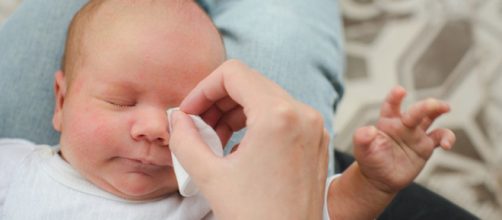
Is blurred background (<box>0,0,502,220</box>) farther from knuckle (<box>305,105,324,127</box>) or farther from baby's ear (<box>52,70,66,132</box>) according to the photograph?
knuckle (<box>305,105,324,127</box>)

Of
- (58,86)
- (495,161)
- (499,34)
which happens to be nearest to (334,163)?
(58,86)

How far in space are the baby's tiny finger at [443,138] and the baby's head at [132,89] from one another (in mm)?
324

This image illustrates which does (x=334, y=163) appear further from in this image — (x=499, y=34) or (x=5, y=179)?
(x=499, y=34)

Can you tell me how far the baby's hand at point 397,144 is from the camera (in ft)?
2.43

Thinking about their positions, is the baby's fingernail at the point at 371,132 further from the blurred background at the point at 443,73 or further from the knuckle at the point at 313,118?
the blurred background at the point at 443,73

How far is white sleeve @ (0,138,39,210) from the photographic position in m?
0.86

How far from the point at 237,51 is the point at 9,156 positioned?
449 mm

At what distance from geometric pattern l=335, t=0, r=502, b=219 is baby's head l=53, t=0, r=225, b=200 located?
904 mm

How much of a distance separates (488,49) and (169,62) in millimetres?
1297

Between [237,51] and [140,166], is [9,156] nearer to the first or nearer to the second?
[140,166]

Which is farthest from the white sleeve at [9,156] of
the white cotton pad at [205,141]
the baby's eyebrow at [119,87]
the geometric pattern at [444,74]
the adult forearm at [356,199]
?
the geometric pattern at [444,74]

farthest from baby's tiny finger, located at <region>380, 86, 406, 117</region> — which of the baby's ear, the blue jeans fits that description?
the baby's ear

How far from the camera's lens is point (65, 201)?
806mm

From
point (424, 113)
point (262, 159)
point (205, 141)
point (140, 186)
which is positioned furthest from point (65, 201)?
point (424, 113)
